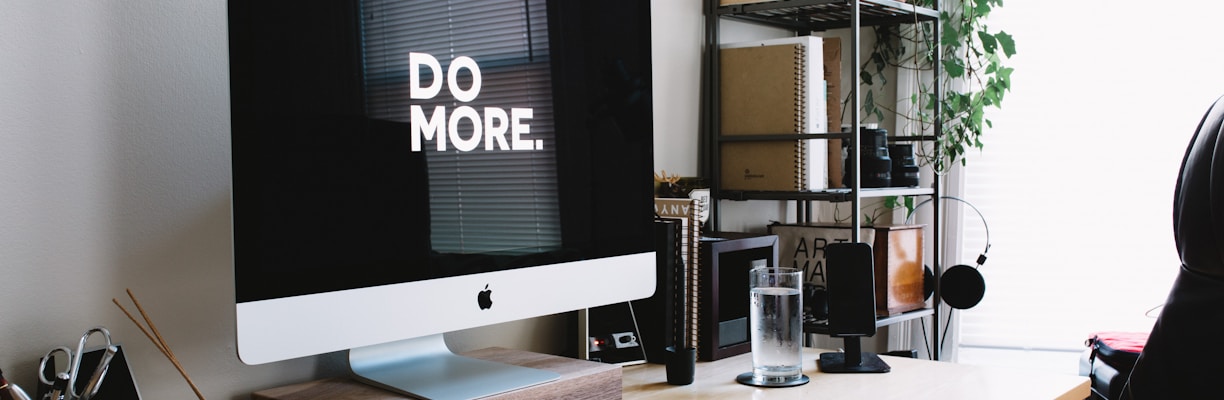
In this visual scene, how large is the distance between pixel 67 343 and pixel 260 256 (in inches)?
11.9

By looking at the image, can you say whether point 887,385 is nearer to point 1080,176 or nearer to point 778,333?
point 778,333

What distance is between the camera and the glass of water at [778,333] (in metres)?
1.64

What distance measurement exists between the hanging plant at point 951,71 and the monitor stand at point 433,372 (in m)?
1.57

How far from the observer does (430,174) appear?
129 cm

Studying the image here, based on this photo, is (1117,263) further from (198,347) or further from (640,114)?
(198,347)

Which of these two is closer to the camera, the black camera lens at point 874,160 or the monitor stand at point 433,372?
the monitor stand at point 433,372

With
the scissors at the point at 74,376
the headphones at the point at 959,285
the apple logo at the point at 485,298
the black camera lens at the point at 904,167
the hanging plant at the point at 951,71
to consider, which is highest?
the hanging plant at the point at 951,71

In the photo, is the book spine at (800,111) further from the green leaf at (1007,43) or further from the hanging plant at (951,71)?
the green leaf at (1007,43)

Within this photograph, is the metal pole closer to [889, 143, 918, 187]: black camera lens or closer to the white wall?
[889, 143, 918, 187]: black camera lens

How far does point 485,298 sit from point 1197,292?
0.88 metres

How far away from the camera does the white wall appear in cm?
112

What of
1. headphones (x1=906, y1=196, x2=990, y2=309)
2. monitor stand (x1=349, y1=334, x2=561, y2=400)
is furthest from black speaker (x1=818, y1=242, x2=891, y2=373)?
headphones (x1=906, y1=196, x2=990, y2=309)

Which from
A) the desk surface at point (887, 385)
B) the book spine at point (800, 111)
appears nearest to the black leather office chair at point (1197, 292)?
the desk surface at point (887, 385)

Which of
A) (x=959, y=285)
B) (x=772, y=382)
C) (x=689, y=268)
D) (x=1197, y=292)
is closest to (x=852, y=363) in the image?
(x=772, y=382)
